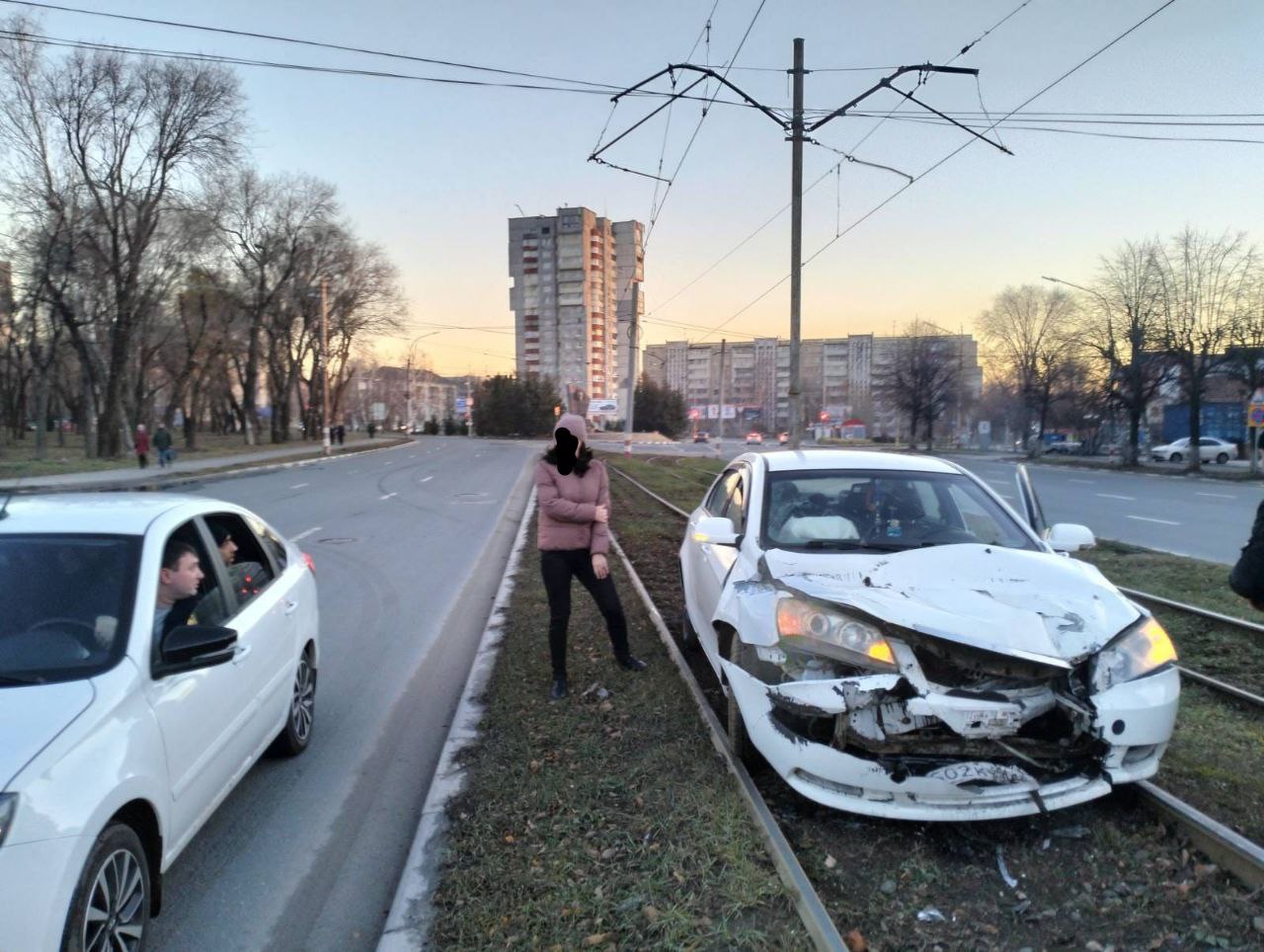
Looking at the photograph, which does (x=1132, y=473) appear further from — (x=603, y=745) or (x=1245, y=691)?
(x=603, y=745)

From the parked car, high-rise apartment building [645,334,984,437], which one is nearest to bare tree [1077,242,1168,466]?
the parked car

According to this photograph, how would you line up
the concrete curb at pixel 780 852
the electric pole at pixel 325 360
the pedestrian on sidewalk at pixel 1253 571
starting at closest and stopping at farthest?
the concrete curb at pixel 780 852, the pedestrian on sidewalk at pixel 1253 571, the electric pole at pixel 325 360

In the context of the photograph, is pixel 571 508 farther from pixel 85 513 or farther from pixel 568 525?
pixel 85 513

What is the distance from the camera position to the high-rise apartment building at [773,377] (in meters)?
105

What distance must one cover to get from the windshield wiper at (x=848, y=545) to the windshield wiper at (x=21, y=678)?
11.5ft

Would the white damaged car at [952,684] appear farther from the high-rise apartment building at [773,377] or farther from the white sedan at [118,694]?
the high-rise apartment building at [773,377]

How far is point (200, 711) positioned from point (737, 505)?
11.7ft

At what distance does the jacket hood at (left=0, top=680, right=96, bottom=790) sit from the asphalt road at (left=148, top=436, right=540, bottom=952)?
1101mm

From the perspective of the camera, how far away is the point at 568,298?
97812 mm

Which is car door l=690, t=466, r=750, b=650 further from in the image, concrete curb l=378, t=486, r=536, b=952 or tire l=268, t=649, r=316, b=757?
tire l=268, t=649, r=316, b=757

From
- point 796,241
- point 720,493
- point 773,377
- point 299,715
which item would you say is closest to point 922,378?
point 796,241

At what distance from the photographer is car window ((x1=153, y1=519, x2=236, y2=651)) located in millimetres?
3344

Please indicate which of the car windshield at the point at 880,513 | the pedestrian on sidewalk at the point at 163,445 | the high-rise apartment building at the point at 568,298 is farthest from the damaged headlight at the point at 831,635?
the high-rise apartment building at the point at 568,298

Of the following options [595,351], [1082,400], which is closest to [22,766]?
[1082,400]
